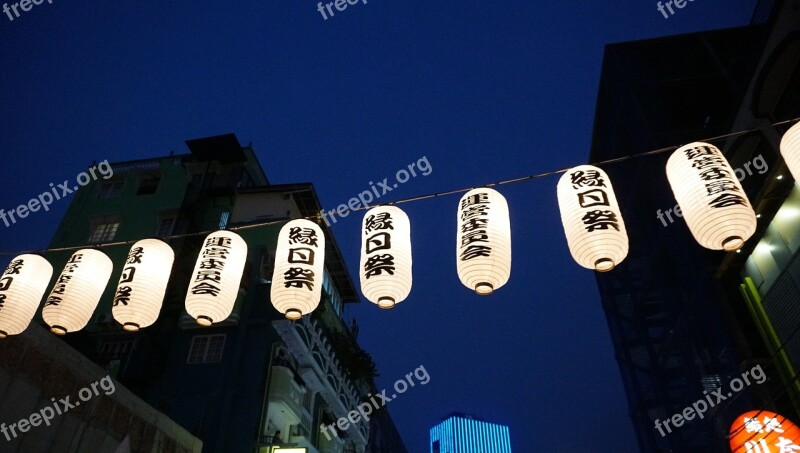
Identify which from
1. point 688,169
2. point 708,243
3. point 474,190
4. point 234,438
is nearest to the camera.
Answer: point 708,243

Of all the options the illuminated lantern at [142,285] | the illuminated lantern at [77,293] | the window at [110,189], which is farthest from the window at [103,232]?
the illuminated lantern at [142,285]

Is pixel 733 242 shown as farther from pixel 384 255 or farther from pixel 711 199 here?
pixel 384 255

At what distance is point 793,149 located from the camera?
6.80 m

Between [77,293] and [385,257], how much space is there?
15.8 feet

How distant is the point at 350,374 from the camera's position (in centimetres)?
2511

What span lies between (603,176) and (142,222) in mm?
23259

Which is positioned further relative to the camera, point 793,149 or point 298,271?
point 298,271

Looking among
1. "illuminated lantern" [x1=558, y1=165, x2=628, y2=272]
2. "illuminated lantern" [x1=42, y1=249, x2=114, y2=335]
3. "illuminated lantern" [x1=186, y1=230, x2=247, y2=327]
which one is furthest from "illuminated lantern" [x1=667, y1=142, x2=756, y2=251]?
"illuminated lantern" [x1=42, y1=249, x2=114, y2=335]

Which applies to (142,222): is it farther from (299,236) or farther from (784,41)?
(784,41)

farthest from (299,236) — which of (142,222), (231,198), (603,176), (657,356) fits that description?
(657,356)

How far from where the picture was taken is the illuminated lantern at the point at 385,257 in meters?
7.64

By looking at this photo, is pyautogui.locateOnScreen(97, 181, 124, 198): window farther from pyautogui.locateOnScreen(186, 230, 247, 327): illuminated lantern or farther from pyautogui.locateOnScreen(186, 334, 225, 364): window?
pyautogui.locateOnScreen(186, 230, 247, 327): illuminated lantern
